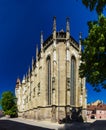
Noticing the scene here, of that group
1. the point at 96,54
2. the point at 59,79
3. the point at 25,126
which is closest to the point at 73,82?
the point at 59,79

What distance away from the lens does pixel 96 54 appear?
29.2 meters

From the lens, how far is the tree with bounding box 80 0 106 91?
2747 centimetres

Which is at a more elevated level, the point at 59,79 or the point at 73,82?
the point at 59,79

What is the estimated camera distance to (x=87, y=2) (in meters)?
14.2

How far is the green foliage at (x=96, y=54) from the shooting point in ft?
90.2

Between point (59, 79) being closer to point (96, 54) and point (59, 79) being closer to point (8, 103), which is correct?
point (96, 54)

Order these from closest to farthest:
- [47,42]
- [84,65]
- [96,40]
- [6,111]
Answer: [96,40] < [84,65] < [47,42] < [6,111]

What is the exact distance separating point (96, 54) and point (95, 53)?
0.32 metres

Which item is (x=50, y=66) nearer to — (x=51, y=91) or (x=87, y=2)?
(x=51, y=91)

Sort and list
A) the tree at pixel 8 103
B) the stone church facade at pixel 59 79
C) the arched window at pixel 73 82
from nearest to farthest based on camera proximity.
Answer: the stone church facade at pixel 59 79, the arched window at pixel 73 82, the tree at pixel 8 103

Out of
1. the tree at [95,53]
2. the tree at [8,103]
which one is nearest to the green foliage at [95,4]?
the tree at [95,53]

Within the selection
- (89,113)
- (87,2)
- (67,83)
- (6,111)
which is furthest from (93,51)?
(89,113)

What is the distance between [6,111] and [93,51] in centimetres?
7824

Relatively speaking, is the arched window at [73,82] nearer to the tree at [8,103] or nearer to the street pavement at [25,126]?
the street pavement at [25,126]
